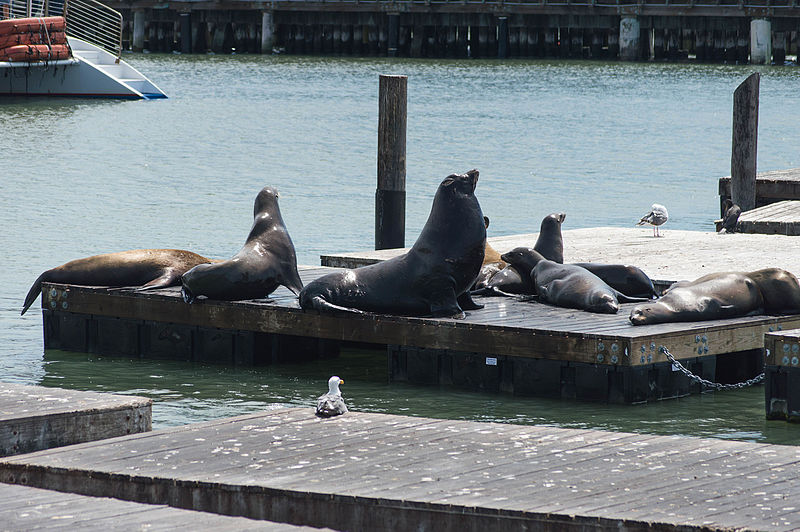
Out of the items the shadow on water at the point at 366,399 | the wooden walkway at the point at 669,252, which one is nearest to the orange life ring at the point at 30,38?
the wooden walkway at the point at 669,252

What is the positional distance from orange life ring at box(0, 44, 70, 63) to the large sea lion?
29775 mm

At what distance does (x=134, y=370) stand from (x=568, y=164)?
19307 mm

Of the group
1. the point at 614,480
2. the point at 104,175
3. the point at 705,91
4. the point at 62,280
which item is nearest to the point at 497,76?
the point at 705,91

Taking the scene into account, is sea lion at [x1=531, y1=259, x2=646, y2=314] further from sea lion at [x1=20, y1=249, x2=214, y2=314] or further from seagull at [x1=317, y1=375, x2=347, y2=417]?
seagull at [x1=317, y1=375, x2=347, y2=417]

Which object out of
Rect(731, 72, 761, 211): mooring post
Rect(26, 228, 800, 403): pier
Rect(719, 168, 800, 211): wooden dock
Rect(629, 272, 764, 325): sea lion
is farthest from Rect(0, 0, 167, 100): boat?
Rect(629, 272, 764, 325): sea lion

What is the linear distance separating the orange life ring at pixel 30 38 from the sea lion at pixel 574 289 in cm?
2968

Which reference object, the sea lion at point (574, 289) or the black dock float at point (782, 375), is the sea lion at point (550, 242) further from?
the black dock float at point (782, 375)

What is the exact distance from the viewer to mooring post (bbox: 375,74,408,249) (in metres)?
13.7

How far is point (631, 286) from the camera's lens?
9.91 metres

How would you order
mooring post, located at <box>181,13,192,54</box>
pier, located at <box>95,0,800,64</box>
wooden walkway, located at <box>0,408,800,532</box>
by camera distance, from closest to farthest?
wooden walkway, located at <box>0,408,800,532</box> < pier, located at <box>95,0,800,64</box> < mooring post, located at <box>181,13,192,54</box>

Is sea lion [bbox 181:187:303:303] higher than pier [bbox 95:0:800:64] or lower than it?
lower

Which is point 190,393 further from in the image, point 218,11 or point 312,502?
point 218,11

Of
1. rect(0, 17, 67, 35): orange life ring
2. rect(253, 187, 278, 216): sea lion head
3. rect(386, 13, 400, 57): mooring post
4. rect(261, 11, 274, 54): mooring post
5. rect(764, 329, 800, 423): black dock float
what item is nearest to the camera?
rect(764, 329, 800, 423): black dock float

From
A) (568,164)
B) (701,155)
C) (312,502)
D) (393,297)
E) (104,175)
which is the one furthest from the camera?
(701,155)
